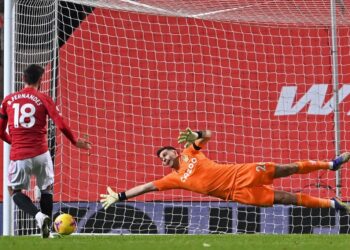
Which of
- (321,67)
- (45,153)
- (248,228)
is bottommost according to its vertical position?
(248,228)

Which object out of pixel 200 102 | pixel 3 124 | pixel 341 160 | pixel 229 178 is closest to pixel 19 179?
pixel 3 124

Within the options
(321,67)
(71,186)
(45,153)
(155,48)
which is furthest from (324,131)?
(45,153)

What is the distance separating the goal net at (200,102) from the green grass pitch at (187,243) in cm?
296

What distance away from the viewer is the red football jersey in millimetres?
9891

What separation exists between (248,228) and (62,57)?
3.05 m

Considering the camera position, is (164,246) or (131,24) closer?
(164,246)

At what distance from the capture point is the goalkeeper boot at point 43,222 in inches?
377

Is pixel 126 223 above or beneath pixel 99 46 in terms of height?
beneath

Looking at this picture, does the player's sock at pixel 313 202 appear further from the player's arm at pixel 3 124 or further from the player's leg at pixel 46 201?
the player's arm at pixel 3 124

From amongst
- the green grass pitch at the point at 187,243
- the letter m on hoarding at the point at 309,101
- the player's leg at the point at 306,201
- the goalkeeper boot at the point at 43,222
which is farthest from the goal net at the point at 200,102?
the goalkeeper boot at the point at 43,222

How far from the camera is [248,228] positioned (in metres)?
13.4

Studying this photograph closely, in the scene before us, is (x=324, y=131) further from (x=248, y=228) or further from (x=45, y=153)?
(x=45, y=153)

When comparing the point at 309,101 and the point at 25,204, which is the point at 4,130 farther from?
the point at 309,101

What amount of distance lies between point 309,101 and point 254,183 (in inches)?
132
